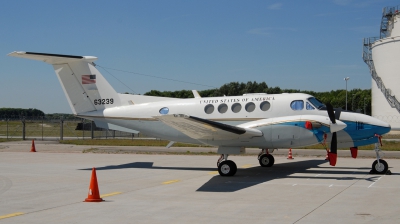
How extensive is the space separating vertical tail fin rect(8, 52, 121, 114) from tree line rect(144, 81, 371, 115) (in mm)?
47833

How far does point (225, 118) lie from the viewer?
18500mm

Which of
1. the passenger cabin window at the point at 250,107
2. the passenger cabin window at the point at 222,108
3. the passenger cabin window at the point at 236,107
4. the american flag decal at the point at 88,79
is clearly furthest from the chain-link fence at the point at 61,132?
the passenger cabin window at the point at 250,107

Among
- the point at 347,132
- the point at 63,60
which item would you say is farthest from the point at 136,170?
the point at 347,132

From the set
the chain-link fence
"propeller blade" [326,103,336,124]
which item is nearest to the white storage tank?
the chain-link fence

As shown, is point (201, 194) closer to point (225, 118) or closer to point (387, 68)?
point (225, 118)

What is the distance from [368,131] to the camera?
1661cm

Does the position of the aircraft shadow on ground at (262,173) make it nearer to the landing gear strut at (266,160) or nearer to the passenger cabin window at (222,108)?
the landing gear strut at (266,160)

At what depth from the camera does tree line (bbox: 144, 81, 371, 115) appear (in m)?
72.5

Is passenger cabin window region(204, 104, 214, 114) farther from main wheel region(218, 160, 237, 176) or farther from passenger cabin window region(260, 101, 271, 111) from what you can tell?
main wheel region(218, 160, 237, 176)

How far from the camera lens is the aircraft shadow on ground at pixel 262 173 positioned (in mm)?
14289

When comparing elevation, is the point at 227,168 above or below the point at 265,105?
below

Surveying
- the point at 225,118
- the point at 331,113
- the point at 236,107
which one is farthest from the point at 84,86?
the point at 331,113

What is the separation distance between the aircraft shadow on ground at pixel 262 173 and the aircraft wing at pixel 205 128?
1526 mm

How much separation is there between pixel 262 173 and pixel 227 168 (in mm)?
1890
